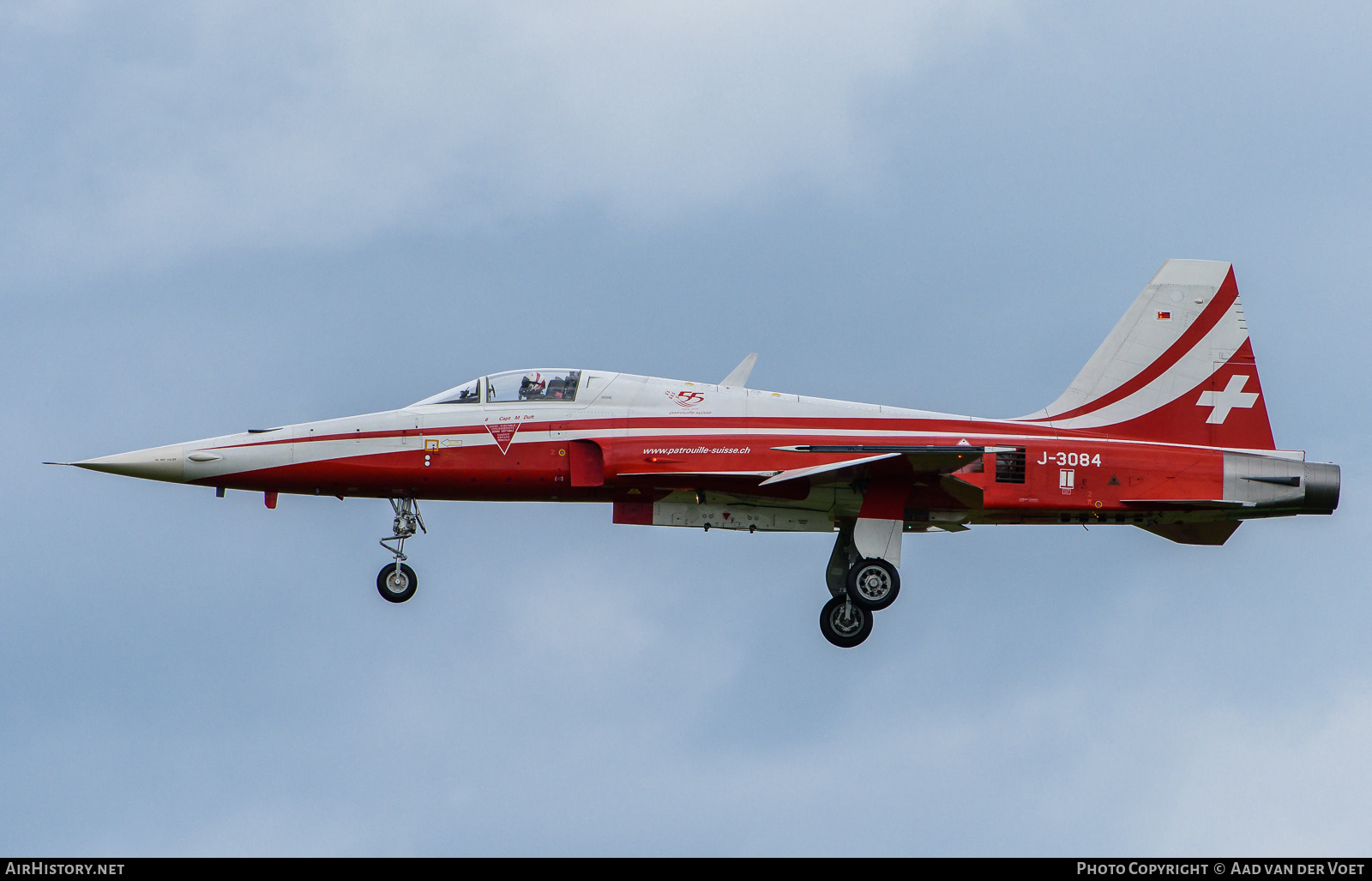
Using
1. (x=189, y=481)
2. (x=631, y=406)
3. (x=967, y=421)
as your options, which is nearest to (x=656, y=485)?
(x=631, y=406)

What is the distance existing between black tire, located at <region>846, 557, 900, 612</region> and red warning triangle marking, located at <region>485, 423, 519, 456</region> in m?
5.29

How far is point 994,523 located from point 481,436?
7.83 metres

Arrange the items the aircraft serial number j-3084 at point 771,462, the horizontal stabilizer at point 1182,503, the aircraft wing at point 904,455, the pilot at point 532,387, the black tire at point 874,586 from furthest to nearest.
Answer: the pilot at point 532,387
the horizontal stabilizer at point 1182,503
the aircraft serial number j-3084 at point 771,462
the black tire at point 874,586
the aircraft wing at point 904,455

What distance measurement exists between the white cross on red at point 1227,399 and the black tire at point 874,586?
18.2 ft

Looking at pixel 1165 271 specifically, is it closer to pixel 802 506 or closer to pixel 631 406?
pixel 802 506

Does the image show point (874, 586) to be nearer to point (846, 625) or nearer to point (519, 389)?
point (846, 625)

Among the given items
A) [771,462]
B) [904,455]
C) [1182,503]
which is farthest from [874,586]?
[1182,503]

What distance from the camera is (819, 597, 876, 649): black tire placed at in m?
22.4

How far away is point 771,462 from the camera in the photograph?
2197 cm

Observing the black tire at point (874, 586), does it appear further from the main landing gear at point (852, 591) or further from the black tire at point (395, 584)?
the black tire at point (395, 584)

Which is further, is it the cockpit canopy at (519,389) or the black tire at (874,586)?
the cockpit canopy at (519,389)

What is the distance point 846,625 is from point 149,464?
1022 cm

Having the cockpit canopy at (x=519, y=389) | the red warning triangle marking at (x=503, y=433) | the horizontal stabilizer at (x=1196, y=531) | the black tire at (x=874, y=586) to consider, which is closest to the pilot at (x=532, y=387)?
the cockpit canopy at (x=519, y=389)

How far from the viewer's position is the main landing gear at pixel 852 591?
21.8 meters
